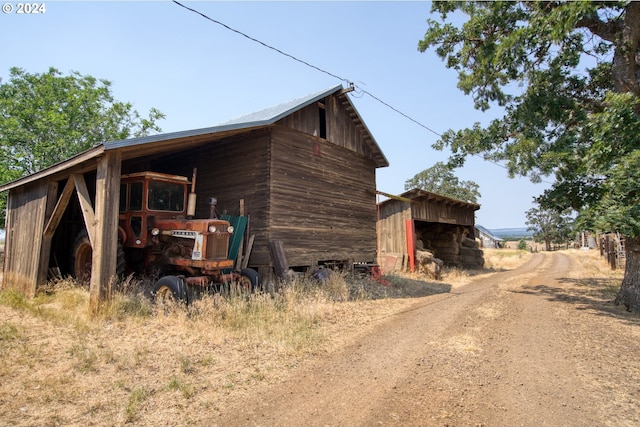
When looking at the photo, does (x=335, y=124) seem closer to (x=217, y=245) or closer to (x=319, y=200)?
(x=319, y=200)

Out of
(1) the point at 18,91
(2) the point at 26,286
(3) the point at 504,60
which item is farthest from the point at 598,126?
(1) the point at 18,91

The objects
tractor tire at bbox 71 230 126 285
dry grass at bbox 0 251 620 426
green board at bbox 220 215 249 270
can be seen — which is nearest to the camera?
dry grass at bbox 0 251 620 426

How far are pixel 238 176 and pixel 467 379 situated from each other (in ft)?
28.6

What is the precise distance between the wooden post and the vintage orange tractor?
87 centimetres

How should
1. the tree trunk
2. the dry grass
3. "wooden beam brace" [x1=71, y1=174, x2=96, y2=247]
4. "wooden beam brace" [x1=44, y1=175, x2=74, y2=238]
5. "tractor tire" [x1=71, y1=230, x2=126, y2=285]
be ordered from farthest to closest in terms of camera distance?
"tractor tire" [x1=71, y1=230, x2=126, y2=285], the tree trunk, "wooden beam brace" [x1=44, y1=175, x2=74, y2=238], "wooden beam brace" [x1=71, y1=174, x2=96, y2=247], the dry grass

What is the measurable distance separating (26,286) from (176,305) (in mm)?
5265

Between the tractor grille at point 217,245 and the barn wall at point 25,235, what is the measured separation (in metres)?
4.77

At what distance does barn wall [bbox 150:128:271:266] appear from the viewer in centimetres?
1020

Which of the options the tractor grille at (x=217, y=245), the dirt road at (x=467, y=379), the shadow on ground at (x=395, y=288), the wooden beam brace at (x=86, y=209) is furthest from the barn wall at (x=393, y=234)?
the wooden beam brace at (x=86, y=209)

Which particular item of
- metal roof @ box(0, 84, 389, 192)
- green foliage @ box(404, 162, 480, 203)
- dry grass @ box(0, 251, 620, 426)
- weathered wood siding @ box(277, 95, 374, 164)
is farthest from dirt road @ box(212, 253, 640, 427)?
green foliage @ box(404, 162, 480, 203)

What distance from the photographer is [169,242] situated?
8414 mm

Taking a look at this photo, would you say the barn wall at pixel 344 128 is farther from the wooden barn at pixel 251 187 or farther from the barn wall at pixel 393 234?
the barn wall at pixel 393 234

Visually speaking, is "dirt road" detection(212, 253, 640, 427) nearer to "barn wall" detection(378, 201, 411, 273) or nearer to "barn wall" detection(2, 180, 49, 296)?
"barn wall" detection(2, 180, 49, 296)

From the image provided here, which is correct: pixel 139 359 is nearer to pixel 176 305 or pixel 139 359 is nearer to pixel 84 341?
pixel 84 341
